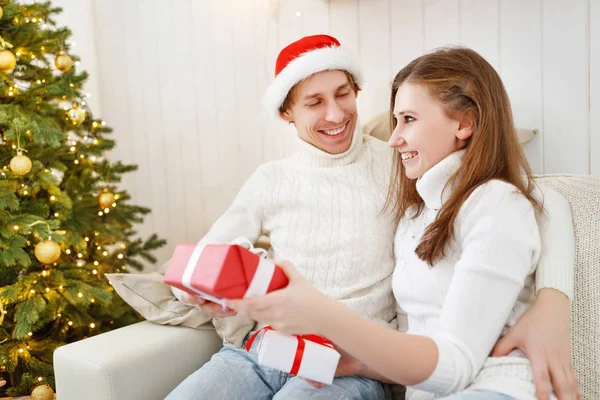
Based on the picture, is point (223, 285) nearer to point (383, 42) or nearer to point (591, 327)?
point (591, 327)

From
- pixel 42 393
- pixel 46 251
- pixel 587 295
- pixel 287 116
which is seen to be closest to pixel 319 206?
pixel 287 116

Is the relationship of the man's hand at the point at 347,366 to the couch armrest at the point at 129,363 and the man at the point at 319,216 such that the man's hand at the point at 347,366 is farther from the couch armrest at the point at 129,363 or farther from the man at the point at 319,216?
the couch armrest at the point at 129,363

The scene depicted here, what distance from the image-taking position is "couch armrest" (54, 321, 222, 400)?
135 centimetres

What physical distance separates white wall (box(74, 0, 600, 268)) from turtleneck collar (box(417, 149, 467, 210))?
2.64 ft

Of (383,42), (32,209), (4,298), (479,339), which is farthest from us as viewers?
(383,42)

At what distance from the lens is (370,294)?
147 cm

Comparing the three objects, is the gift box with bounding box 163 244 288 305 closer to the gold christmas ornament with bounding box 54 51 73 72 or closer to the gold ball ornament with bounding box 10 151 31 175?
the gold ball ornament with bounding box 10 151 31 175

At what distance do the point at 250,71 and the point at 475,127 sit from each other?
1461 mm

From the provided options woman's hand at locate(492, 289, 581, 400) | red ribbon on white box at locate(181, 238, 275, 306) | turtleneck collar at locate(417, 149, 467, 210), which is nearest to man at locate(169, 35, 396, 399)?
turtleneck collar at locate(417, 149, 467, 210)

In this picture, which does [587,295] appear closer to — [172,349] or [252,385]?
[252,385]

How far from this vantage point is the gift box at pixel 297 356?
0.95 metres

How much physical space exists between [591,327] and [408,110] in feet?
1.93

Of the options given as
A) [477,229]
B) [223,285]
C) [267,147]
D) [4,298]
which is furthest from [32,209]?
[477,229]

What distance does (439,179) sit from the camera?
1.19 meters
